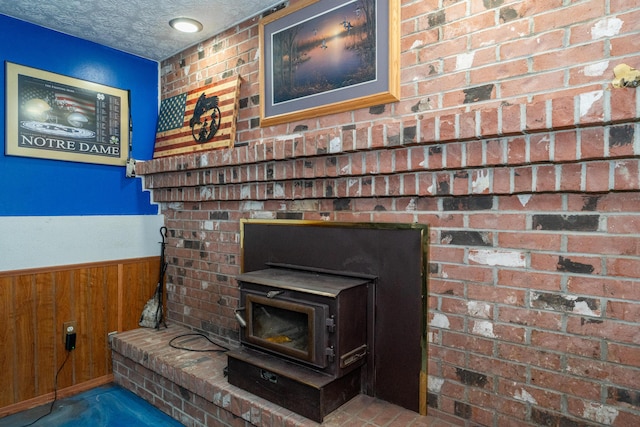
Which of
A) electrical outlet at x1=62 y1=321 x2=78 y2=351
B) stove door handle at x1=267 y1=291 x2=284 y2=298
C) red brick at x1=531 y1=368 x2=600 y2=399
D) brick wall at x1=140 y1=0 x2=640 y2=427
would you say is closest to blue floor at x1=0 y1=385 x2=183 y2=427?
electrical outlet at x1=62 y1=321 x2=78 y2=351

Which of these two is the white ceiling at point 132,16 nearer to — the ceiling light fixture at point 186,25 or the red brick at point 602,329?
the ceiling light fixture at point 186,25

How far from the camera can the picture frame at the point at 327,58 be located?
1.81 m

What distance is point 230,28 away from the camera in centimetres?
259

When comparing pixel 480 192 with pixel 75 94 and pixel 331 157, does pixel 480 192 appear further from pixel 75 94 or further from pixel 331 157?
pixel 75 94

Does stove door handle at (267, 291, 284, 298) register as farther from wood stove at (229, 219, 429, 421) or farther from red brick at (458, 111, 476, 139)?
red brick at (458, 111, 476, 139)

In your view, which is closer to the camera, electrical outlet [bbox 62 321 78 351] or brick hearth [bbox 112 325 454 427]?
brick hearth [bbox 112 325 454 427]

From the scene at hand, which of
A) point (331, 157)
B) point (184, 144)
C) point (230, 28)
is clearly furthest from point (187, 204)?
point (331, 157)

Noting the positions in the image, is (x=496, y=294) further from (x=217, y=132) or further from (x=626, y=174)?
(x=217, y=132)

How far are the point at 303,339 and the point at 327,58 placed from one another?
149 centimetres

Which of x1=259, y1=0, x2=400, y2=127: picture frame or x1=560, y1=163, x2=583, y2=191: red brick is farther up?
x1=259, y1=0, x2=400, y2=127: picture frame

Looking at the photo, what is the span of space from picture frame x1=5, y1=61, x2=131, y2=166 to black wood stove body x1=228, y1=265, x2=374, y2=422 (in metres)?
1.65

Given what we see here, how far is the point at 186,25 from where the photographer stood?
2529mm

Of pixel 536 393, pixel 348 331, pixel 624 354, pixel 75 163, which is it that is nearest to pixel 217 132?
pixel 75 163

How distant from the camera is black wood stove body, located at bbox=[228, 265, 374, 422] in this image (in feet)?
5.59
